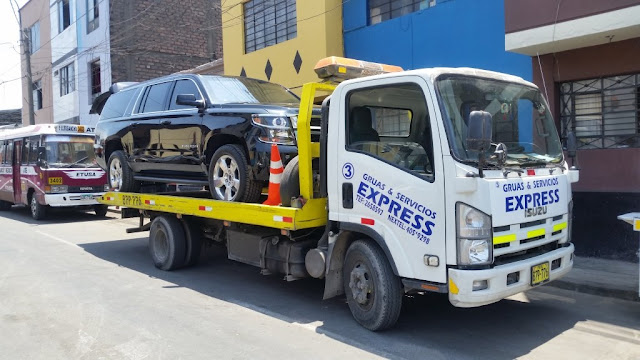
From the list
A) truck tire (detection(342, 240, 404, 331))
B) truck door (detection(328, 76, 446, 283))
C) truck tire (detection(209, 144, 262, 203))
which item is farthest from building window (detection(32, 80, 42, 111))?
truck tire (detection(342, 240, 404, 331))

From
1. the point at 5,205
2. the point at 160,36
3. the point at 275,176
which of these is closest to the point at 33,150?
the point at 5,205

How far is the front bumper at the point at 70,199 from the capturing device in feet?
45.5

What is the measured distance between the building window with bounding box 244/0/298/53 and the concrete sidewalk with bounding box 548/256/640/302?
9.11 metres

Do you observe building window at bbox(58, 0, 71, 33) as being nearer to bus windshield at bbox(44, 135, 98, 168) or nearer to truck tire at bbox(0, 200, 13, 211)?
truck tire at bbox(0, 200, 13, 211)

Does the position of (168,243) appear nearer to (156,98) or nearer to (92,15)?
(156,98)

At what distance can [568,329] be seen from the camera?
16.7 ft

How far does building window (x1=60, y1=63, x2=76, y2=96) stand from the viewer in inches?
1034

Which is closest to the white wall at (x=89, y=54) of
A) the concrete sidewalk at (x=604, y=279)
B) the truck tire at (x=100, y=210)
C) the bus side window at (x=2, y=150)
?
the bus side window at (x=2, y=150)

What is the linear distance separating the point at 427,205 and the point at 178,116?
4359 mm

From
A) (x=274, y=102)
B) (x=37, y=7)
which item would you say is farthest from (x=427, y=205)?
(x=37, y=7)

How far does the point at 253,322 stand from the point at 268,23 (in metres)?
11.0

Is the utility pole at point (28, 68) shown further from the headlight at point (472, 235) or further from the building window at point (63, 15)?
the headlight at point (472, 235)

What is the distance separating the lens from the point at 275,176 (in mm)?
5750

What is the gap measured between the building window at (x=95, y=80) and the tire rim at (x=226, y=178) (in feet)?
65.8
